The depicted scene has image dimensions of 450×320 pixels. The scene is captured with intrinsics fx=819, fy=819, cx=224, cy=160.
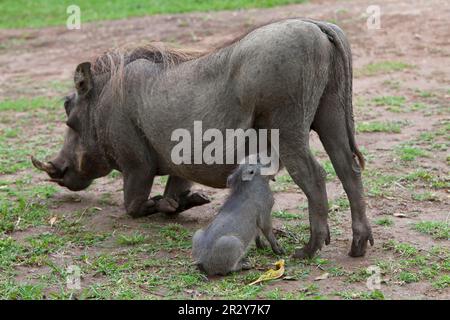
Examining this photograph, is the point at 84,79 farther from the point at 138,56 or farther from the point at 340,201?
the point at 340,201

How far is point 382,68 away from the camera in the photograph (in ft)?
→ 31.7

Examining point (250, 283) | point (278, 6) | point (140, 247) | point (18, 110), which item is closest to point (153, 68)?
point (140, 247)

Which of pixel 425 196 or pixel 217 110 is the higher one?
pixel 217 110

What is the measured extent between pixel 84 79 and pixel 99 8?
9009 millimetres

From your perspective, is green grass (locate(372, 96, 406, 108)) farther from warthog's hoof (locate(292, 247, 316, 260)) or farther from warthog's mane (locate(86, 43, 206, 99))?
warthog's hoof (locate(292, 247, 316, 260))

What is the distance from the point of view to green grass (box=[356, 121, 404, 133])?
24.8 feet

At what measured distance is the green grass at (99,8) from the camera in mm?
13555

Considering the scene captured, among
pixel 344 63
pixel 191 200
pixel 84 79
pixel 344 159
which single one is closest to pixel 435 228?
pixel 344 159

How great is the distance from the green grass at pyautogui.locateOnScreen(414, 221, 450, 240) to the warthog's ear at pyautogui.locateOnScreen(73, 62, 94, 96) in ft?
8.18

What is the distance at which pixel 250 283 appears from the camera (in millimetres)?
4418

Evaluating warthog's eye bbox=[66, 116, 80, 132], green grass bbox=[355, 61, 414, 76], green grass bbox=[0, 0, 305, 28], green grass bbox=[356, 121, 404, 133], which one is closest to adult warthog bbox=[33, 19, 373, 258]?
warthog's eye bbox=[66, 116, 80, 132]

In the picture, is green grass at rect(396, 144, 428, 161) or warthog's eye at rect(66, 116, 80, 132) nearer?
warthog's eye at rect(66, 116, 80, 132)
